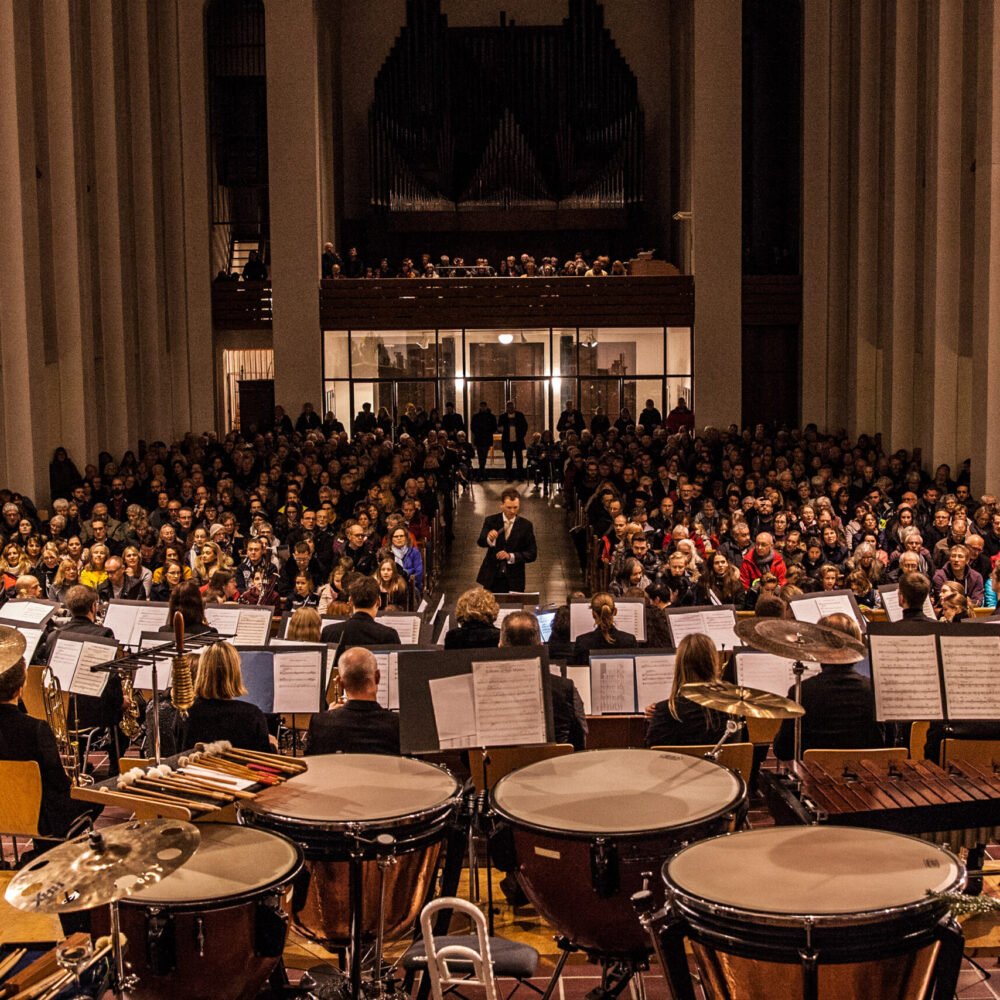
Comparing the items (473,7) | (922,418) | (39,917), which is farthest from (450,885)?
(473,7)

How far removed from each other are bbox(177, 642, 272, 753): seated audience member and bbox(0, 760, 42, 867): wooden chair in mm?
704

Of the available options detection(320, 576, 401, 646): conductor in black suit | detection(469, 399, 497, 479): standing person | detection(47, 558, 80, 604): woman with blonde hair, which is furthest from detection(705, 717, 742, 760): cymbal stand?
detection(469, 399, 497, 479): standing person

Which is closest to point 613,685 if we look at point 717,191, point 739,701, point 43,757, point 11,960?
Result: point 739,701

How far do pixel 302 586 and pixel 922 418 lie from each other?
13.2 meters

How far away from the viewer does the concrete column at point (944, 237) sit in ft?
60.8

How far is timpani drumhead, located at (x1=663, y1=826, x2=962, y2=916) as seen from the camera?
13.5 feet

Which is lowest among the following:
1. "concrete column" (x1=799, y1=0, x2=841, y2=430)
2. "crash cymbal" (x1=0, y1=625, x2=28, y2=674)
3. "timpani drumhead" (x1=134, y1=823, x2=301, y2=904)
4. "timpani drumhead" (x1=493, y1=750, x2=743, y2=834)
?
"timpani drumhead" (x1=134, y1=823, x2=301, y2=904)

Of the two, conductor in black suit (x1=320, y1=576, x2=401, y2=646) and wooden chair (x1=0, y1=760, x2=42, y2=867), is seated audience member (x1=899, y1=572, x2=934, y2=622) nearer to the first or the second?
conductor in black suit (x1=320, y1=576, x2=401, y2=646)

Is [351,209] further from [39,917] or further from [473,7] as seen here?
[39,917]

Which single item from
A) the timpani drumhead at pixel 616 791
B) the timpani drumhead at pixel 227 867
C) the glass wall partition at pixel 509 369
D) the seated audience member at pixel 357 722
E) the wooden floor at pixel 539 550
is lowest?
the wooden floor at pixel 539 550

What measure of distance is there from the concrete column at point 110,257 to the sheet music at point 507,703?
17460 mm

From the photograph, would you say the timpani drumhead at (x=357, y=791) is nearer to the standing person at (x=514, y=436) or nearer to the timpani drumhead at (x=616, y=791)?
the timpani drumhead at (x=616, y=791)

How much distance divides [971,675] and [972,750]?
1.21 feet

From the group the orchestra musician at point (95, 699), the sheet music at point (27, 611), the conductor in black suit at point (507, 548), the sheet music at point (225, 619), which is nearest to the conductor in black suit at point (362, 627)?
the sheet music at point (225, 619)
